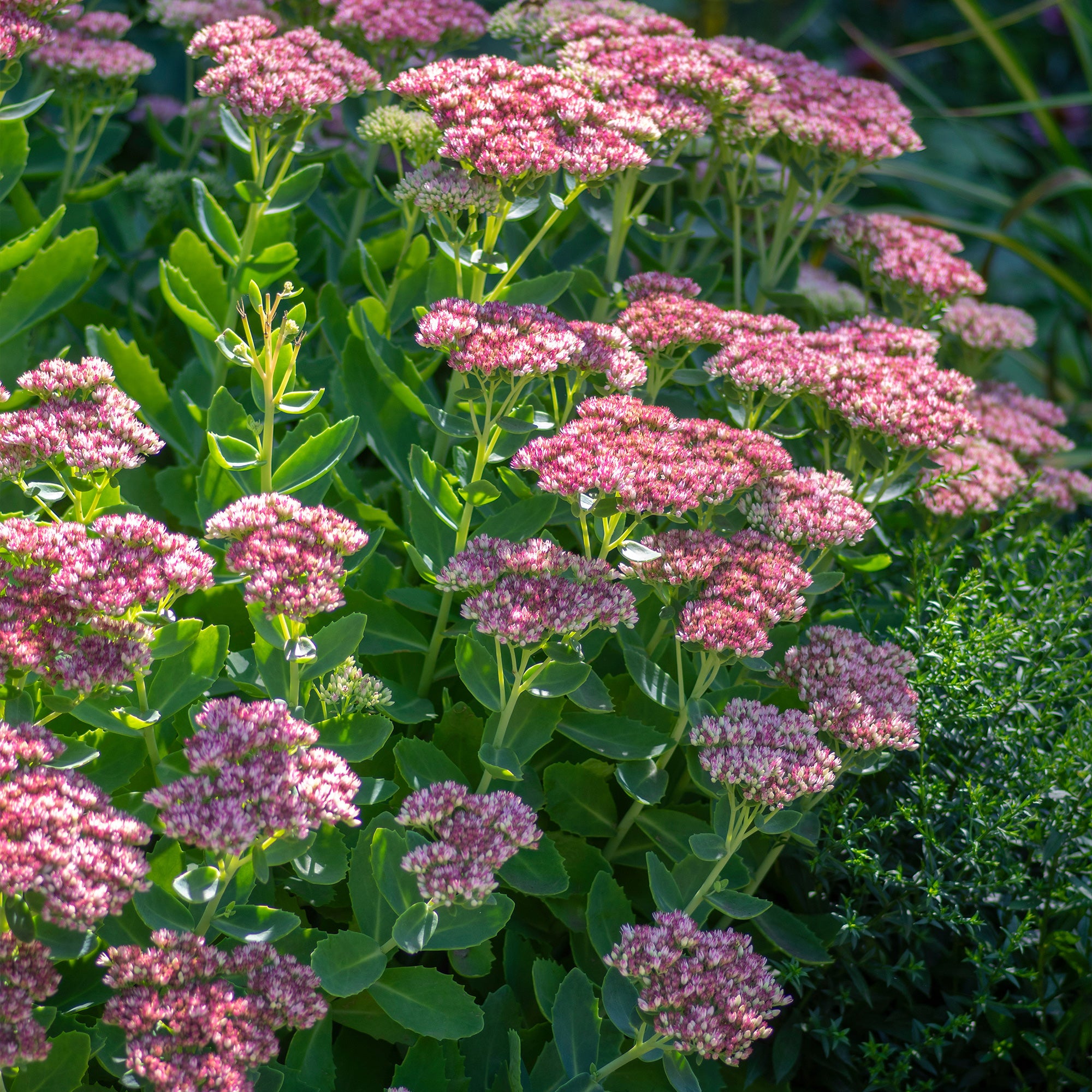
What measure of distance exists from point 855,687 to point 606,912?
1.30 ft

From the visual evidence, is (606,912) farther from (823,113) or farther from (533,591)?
(823,113)

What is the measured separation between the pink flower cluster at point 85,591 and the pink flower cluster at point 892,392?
2.99 ft

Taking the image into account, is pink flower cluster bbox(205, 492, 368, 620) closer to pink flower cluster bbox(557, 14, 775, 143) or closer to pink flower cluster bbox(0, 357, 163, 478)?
pink flower cluster bbox(0, 357, 163, 478)

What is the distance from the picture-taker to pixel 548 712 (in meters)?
1.28

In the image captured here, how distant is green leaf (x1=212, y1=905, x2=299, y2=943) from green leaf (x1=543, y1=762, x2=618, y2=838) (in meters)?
0.44

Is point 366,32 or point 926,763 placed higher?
point 366,32

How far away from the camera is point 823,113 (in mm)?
1835

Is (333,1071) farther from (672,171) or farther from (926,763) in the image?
(672,171)

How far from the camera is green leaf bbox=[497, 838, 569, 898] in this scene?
1198 millimetres

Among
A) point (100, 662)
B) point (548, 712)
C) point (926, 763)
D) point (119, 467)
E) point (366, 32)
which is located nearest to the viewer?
point (100, 662)

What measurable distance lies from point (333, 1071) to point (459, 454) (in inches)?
29.9

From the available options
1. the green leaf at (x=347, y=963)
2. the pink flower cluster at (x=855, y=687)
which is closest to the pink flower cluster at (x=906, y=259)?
the pink flower cluster at (x=855, y=687)

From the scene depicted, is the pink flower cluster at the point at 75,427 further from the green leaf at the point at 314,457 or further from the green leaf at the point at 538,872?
the green leaf at the point at 538,872

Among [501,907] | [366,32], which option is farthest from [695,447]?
[366,32]
